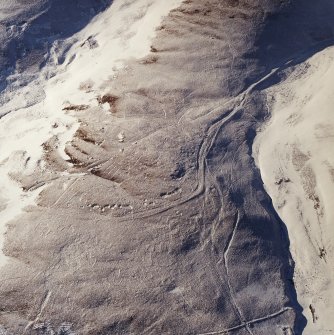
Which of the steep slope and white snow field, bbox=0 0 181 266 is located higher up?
white snow field, bbox=0 0 181 266

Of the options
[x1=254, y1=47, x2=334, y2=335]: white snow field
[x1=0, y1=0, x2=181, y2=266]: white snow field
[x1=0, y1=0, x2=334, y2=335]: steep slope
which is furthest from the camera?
[x1=0, y1=0, x2=181, y2=266]: white snow field

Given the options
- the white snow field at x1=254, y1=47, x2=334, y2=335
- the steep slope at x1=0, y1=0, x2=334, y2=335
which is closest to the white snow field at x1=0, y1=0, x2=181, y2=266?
the steep slope at x1=0, y1=0, x2=334, y2=335

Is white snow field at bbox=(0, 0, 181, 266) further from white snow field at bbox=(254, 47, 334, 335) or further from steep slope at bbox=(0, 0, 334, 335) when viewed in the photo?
white snow field at bbox=(254, 47, 334, 335)

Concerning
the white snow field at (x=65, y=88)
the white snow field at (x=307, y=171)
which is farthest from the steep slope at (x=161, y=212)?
the white snow field at (x=307, y=171)

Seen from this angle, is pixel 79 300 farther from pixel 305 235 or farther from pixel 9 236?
pixel 305 235

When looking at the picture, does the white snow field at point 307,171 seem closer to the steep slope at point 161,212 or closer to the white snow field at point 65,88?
the steep slope at point 161,212

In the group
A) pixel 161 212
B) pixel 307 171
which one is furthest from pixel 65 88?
pixel 307 171
